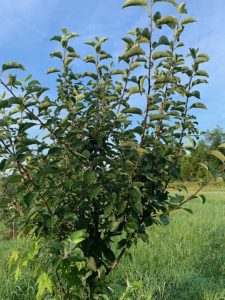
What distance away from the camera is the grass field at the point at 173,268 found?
176 inches

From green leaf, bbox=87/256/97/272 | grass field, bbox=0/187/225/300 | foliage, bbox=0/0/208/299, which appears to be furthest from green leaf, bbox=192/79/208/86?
grass field, bbox=0/187/225/300

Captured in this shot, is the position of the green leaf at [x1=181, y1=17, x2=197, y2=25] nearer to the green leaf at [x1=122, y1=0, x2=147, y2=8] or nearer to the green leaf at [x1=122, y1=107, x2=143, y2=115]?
the green leaf at [x1=122, y1=0, x2=147, y2=8]

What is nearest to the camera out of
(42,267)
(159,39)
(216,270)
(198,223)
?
(42,267)

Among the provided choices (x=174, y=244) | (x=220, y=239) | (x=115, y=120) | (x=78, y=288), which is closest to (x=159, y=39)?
(x=115, y=120)

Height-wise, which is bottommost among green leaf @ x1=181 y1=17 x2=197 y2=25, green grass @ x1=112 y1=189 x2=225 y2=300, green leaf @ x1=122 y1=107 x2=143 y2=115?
green grass @ x1=112 y1=189 x2=225 y2=300

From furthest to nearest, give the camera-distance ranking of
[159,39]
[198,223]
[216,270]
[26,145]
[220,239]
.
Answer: [198,223] → [220,239] → [216,270] → [26,145] → [159,39]

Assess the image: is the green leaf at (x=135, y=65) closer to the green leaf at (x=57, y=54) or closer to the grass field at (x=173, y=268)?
the green leaf at (x=57, y=54)

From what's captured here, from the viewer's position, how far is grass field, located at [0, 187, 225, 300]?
176 inches

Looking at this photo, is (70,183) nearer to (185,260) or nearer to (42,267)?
(42,267)

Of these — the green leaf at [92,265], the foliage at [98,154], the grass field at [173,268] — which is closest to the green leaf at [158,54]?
the foliage at [98,154]

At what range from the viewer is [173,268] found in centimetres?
559

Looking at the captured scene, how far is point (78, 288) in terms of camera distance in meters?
2.63

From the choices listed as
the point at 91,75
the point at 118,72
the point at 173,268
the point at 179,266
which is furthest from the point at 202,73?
the point at 179,266

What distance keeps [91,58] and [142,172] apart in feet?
3.01
